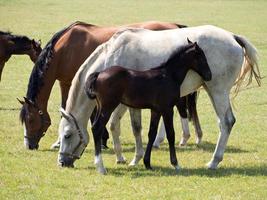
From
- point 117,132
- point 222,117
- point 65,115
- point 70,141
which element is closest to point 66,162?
point 70,141

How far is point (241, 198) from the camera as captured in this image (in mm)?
7598

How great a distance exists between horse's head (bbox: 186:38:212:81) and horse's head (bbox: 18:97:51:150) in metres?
2.97

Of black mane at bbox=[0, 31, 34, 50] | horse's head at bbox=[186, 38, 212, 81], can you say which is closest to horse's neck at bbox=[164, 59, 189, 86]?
horse's head at bbox=[186, 38, 212, 81]

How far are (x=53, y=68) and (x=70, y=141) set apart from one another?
194cm

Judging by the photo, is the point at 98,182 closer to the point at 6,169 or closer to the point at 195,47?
the point at 6,169

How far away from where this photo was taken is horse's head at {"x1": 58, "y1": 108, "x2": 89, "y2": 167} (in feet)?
30.9

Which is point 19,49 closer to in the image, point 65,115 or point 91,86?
point 65,115

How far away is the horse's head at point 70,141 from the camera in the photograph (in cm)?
941

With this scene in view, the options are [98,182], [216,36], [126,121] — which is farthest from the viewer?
[126,121]

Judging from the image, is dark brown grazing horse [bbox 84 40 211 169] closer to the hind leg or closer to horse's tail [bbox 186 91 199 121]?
the hind leg

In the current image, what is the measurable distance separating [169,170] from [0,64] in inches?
255

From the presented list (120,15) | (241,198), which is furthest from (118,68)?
(120,15)

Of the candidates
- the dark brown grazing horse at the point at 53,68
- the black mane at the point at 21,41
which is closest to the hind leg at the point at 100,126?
the dark brown grazing horse at the point at 53,68

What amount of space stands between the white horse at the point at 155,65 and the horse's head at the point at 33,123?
1414 mm
